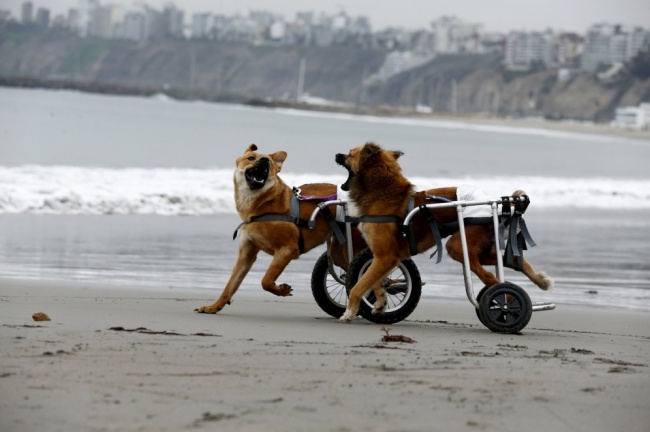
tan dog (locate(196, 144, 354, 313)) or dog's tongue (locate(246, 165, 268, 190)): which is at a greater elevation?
dog's tongue (locate(246, 165, 268, 190))

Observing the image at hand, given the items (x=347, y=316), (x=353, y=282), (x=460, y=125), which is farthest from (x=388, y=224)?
(x=460, y=125)

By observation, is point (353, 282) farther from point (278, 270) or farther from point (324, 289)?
point (278, 270)

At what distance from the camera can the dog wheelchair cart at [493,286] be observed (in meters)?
7.80

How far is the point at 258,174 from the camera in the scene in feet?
27.4

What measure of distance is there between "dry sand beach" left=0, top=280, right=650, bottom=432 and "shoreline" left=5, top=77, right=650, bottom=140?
140m

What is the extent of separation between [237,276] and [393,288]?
114cm

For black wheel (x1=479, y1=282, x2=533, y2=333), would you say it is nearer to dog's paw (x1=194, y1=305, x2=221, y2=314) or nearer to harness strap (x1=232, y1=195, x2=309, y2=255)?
harness strap (x1=232, y1=195, x2=309, y2=255)

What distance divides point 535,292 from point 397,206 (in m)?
3.37

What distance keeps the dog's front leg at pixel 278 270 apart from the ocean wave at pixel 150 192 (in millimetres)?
4352

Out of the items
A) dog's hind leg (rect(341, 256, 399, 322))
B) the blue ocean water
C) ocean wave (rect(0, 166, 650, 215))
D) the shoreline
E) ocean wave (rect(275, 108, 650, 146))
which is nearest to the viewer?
dog's hind leg (rect(341, 256, 399, 322))

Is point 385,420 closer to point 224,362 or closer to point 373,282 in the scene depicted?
point 224,362

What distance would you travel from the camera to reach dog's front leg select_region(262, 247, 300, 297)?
8281 mm

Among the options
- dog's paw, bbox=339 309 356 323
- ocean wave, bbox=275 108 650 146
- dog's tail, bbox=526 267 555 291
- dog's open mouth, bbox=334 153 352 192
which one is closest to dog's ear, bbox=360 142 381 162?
dog's open mouth, bbox=334 153 352 192

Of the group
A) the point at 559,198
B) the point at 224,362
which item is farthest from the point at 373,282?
the point at 559,198
